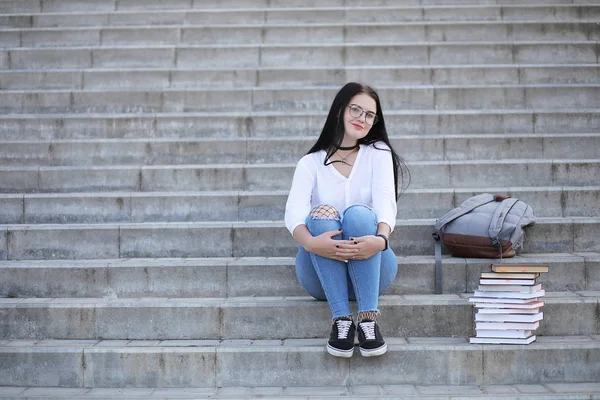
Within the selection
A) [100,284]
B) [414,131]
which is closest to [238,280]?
[100,284]

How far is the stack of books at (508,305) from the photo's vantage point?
3838 mm

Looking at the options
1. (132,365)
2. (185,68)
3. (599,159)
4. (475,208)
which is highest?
(185,68)

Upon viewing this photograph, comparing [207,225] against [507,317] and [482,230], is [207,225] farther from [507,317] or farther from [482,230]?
[507,317]

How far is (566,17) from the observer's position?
25.3 ft

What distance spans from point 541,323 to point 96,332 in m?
2.59

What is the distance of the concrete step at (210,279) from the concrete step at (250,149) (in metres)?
1.56

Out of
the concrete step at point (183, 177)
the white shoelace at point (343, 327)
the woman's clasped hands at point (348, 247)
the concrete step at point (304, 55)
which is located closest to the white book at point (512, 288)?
the woman's clasped hands at point (348, 247)

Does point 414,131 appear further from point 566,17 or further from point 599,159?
point 566,17

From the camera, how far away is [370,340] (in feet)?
12.1

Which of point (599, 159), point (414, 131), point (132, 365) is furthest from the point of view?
point (414, 131)

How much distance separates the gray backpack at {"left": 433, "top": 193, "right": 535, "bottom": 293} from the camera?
14.7 ft

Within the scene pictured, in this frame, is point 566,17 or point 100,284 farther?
point 566,17

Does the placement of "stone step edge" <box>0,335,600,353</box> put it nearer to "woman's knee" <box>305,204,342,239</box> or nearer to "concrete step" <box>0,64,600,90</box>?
"woman's knee" <box>305,204,342,239</box>

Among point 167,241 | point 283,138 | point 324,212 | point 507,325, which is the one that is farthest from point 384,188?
point 283,138
